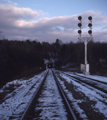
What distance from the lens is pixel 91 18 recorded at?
27672mm

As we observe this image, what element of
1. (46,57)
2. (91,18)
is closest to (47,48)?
(46,57)

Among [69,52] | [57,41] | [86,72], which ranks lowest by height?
[86,72]

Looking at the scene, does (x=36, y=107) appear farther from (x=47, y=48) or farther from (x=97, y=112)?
(x=47, y=48)

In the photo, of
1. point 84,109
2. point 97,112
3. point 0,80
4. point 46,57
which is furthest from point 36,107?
point 46,57

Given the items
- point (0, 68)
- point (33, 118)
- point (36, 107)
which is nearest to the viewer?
point (33, 118)

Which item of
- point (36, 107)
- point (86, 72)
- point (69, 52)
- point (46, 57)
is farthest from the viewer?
point (46, 57)

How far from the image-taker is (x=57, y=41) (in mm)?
167875

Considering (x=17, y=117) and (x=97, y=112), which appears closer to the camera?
(x=17, y=117)

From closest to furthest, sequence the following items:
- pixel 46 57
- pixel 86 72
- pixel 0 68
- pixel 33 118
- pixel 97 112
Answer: pixel 33 118, pixel 97 112, pixel 86 72, pixel 0 68, pixel 46 57

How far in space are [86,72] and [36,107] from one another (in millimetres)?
19840

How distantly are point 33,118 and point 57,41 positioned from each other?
6511 inches

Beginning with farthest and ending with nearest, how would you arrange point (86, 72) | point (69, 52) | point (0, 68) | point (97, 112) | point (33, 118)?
1. point (69, 52)
2. point (0, 68)
3. point (86, 72)
4. point (97, 112)
5. point (33, 118)

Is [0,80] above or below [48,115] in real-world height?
below

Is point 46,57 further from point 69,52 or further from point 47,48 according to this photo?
point 69,52
